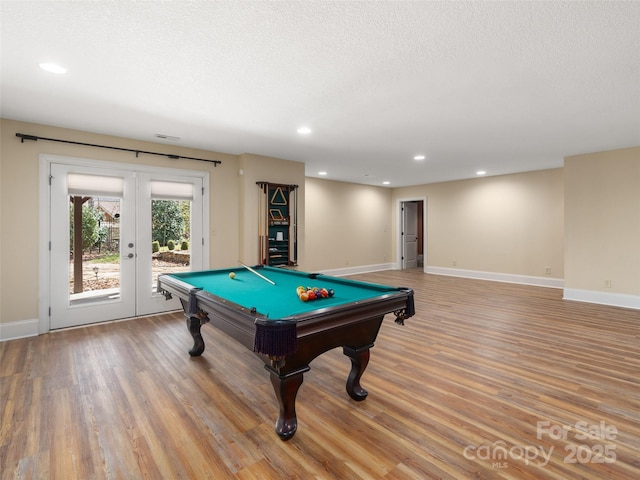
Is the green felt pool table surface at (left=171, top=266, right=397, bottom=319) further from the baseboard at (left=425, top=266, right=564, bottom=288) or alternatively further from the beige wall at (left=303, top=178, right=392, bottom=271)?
the baseboard at (left=425, top=266, right=564, bottom=288)

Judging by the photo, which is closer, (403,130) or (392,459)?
(392,459)

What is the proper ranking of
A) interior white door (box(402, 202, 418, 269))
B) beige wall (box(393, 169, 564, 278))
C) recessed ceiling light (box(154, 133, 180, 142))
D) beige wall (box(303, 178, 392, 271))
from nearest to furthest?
recessed ceiling light (box(154, 133, 180, 142))
beige wall (box(393, 169, 564, 278))
beige wall (box(303, 178, 392, 271))
interior white door (box(402, 202, 418, 269))

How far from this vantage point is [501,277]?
756 centimetres

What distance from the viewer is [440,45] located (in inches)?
85.6

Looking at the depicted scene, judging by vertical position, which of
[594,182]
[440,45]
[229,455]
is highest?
[440,45]

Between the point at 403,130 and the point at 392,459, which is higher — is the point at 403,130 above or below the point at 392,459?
above

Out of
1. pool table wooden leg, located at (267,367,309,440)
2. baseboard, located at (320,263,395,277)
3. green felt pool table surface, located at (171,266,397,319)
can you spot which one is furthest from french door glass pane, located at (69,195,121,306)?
baseboard, located at (320,263,395,277)

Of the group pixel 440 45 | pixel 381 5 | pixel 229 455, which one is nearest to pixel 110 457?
pixel 229 455

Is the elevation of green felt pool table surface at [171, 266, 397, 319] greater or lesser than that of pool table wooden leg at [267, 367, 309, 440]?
greater

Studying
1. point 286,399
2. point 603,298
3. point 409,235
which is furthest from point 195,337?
point 409,235

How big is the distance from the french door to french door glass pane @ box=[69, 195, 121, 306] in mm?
11

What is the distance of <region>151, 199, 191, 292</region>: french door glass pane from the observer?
4715 millimetres

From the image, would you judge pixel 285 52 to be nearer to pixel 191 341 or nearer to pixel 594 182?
pixel 191 341

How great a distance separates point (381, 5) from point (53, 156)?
13.8ft
